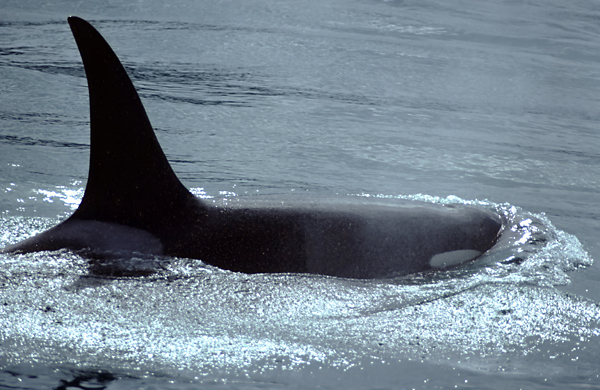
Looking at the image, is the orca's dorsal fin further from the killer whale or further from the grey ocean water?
the grey ocean water

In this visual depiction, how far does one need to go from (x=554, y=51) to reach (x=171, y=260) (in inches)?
360

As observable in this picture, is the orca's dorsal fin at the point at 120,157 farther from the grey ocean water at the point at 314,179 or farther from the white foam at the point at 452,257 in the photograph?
the white foam at the point at 452,257

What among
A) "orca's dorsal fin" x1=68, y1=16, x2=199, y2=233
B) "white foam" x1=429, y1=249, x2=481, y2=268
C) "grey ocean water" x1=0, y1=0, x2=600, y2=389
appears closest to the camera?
"grey ocean water" x1=0, y1=0, x2=600, y2=389

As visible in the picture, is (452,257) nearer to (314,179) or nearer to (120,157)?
(120,157)

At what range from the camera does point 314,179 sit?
487 cm

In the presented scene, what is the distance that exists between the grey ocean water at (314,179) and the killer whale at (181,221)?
0.09m

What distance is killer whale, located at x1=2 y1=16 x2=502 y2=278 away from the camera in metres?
2.77

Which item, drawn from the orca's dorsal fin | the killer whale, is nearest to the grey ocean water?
the killer whale

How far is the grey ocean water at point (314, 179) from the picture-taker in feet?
8.05

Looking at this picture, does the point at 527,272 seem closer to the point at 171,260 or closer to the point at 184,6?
the point at 171,260

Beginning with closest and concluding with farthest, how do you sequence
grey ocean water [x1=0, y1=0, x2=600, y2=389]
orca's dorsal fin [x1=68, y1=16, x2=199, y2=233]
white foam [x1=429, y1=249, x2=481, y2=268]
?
grey ocean water [x1=0, y1=0, x2=600, y2=389] < orca's dorsal fin [x1=68, y1=16, x2=199, y2=233] < white foam [x1=429, y1=249, x2=481, y2=268]

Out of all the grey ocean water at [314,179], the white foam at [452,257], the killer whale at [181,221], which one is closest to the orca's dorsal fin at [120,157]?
the killer whale at [181,221]

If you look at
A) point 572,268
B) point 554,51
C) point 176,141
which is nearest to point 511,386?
point 572,268

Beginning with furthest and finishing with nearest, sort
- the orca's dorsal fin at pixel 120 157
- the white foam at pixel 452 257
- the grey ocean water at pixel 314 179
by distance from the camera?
the white foam at pixel 452 257 < the orca's dorsal fin at pixel 120 157 < the grey ocean water at pixel 314 179
